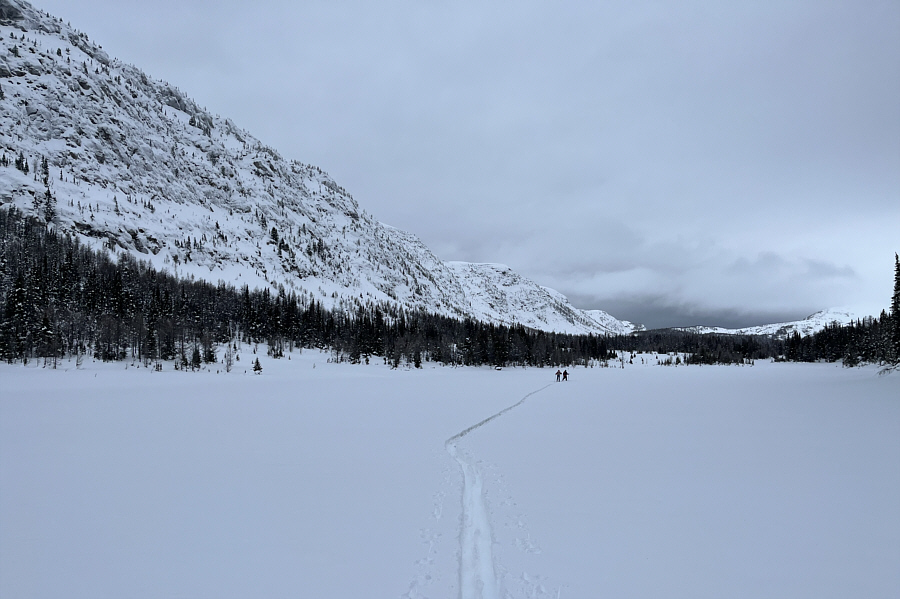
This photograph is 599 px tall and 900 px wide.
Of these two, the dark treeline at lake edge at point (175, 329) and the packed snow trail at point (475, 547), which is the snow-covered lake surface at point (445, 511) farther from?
the dark treeline at lake edge at point (175, 329)

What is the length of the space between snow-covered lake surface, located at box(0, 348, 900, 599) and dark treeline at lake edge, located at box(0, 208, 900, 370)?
2220 inches

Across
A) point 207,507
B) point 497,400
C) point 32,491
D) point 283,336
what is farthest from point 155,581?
point 283,336

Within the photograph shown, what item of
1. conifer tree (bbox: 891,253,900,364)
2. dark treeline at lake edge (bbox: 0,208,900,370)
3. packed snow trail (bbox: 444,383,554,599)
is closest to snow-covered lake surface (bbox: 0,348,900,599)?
packed snow trail (bbox: 444,383,554,599)

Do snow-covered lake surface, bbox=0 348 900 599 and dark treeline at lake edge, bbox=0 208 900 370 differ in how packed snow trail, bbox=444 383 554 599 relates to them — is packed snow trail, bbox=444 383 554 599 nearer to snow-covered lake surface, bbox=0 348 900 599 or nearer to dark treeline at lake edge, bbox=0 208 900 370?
snow-covered lake surface, bbox=0 348 900 599

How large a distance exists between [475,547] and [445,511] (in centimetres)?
189

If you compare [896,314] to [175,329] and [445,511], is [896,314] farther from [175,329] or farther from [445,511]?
[175,329]

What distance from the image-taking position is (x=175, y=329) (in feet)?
249

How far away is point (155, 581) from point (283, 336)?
108m

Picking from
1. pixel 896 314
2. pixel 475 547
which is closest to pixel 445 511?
pixel 475 547

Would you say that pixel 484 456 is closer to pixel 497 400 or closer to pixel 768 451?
pixel 768 451

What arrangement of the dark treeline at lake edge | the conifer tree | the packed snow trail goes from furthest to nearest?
the dark treeline at lake edge → the conifer tree → the packed snow trail

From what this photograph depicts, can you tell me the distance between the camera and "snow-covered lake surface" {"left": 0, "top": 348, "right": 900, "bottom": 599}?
6.44 m

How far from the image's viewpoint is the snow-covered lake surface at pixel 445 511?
21.1 feet

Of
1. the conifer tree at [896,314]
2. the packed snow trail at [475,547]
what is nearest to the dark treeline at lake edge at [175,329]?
the conifer tree at [896,314]
